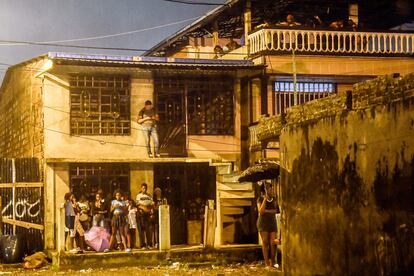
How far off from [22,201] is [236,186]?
6.39m

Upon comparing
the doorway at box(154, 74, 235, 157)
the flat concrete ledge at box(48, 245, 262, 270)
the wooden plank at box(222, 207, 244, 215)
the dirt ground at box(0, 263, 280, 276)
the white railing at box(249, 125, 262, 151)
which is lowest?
the dirt ground at box(0, 263, 280, 276)

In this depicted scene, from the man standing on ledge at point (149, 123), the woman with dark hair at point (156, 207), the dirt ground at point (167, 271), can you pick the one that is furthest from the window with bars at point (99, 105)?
the dirt ground at point (167, 271)

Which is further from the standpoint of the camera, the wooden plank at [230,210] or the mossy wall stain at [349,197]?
the wooden plank at [230,210]

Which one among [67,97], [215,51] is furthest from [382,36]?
[67,97]

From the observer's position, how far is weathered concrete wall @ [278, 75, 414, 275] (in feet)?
28.6

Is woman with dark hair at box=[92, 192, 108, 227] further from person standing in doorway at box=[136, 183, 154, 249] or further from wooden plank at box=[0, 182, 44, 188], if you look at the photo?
wooden plank at box=[0, 182, 44, 188]

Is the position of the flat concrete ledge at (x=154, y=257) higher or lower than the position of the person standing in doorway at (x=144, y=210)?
lower

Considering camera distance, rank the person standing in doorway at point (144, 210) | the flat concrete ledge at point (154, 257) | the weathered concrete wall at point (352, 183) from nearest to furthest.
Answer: the weathered concrete wall at point (352, 183)
the flat concrete ledge at point (154, 257)
the person standing in doorway at point (144, 210)

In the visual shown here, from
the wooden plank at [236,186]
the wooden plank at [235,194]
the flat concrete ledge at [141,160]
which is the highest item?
the flat concrete ledge at [141,160]

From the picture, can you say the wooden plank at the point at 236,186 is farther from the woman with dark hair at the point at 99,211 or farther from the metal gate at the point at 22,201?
the metal gate at the point at 22,201

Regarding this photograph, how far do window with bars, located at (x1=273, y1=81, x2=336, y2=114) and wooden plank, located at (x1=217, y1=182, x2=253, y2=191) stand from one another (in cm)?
289

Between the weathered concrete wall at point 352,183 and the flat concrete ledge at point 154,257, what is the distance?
5.34 metres

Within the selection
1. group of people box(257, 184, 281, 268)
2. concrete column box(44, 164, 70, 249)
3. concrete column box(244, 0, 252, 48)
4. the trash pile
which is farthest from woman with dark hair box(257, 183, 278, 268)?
concrete column box(244, 0, 252, 48)

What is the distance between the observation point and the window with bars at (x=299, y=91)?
806 inches
